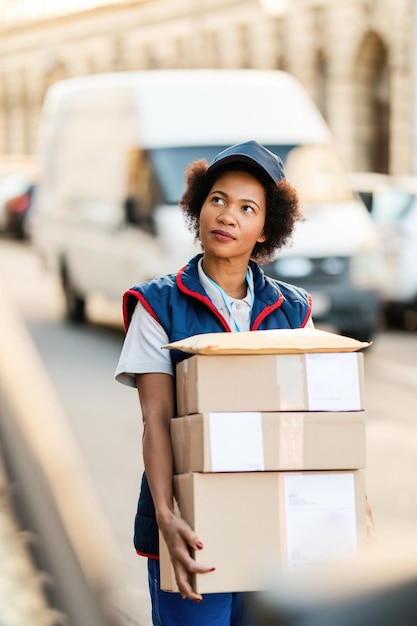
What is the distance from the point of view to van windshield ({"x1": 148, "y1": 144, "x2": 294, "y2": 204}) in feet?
38.0

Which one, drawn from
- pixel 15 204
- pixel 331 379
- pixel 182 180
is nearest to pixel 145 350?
pixel 331 379

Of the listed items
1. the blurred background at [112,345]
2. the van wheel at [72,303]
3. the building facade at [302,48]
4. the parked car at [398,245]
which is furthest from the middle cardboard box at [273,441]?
the building facade at [302,48]

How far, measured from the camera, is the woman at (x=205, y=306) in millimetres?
2564

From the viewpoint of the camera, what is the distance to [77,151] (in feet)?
45.1

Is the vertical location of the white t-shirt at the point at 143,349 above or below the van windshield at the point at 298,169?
below

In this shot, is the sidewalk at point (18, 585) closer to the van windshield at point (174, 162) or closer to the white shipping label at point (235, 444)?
the white shipping label at point (235, 444)

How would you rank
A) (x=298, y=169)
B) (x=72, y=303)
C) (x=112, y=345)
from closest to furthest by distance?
(x=298, y=169), (x=112, y=345), (x=72, y=303)

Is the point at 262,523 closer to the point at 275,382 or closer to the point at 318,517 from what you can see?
the point at 318,517

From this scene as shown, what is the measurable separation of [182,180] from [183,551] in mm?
9410

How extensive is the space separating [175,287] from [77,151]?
446 inches

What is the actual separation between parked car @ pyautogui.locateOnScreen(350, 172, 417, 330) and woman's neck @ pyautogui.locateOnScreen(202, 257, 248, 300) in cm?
1080

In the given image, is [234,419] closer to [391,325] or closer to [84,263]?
[84,263]

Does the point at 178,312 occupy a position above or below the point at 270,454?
above

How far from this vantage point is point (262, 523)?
241 cm
